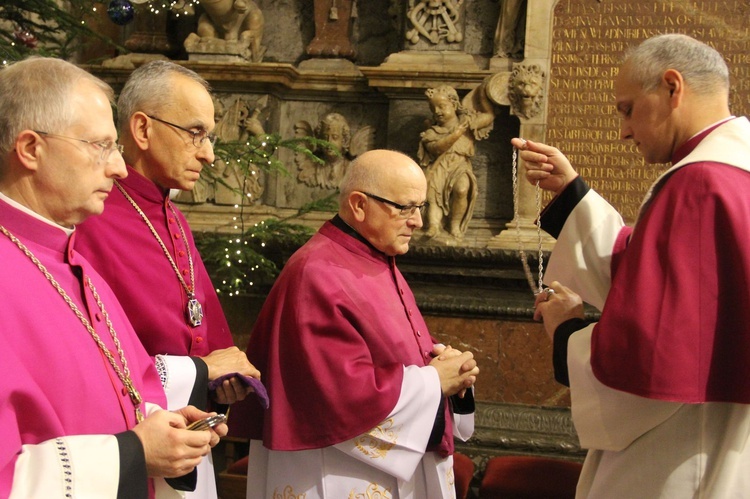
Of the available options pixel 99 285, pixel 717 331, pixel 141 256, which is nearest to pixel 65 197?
pixel 99 285

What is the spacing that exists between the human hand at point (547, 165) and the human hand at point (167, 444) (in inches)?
64.9

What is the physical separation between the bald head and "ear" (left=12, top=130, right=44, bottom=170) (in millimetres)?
1518

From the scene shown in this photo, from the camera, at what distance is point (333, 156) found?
21.9 feet

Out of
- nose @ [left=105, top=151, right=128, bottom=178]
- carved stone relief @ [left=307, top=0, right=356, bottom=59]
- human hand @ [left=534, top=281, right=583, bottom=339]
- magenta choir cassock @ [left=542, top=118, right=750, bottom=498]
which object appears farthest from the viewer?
carved stone relief @ [left=307, top=0, right=356, bottom=59]

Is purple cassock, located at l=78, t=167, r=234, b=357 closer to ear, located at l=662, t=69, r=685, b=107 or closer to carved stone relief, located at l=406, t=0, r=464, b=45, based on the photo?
ear, located at l=662, t=69, r=685, b=107

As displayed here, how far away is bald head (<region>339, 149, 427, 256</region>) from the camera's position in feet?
11.1

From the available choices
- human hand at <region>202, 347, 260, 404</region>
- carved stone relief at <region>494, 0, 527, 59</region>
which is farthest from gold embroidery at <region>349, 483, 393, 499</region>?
carved stone relief at <region>494, 0, 527, 59</region>

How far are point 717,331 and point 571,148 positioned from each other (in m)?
4.07

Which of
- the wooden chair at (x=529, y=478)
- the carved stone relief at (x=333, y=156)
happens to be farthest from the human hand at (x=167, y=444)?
the carved stone relief at (x=333, y=156)

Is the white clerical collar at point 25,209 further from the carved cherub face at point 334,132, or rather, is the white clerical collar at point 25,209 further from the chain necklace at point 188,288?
the carved cherub face at point 334,132

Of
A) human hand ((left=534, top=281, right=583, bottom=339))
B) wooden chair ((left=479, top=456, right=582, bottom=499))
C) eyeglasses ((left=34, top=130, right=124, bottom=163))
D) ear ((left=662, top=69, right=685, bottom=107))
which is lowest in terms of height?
wooden chair ((left=479, top=456, right=582, bottom=499))

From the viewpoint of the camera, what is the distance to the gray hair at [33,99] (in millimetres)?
2078

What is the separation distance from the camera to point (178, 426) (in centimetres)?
213

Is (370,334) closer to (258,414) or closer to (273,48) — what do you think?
(258,414)
